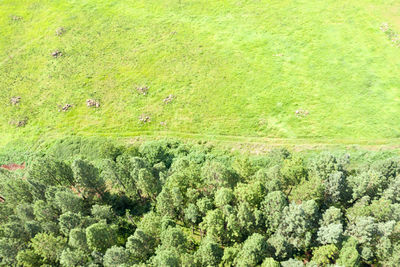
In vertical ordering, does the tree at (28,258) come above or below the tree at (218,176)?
above

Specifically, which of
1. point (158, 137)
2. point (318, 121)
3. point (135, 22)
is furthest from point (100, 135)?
point (318, 121)

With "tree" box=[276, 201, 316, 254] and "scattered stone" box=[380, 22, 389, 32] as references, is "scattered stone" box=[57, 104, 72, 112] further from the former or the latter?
"scattered stone" box=[380, 22, 389, 32]

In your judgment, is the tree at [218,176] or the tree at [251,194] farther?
the tree at [218,176]

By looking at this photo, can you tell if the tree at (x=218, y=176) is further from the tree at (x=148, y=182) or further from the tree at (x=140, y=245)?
the tree at (x=140, y=245)

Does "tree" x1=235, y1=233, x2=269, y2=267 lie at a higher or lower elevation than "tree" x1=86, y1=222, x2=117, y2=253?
lower

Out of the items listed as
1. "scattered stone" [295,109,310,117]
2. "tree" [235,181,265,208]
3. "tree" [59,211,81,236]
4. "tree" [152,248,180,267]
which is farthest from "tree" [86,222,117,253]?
"scattered stone" [295,109,310,117]

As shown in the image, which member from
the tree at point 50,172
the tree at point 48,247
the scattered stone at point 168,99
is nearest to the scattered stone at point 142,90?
the scattered stone at point 168,99

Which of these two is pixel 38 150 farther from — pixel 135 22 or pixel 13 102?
pixel 135 22
